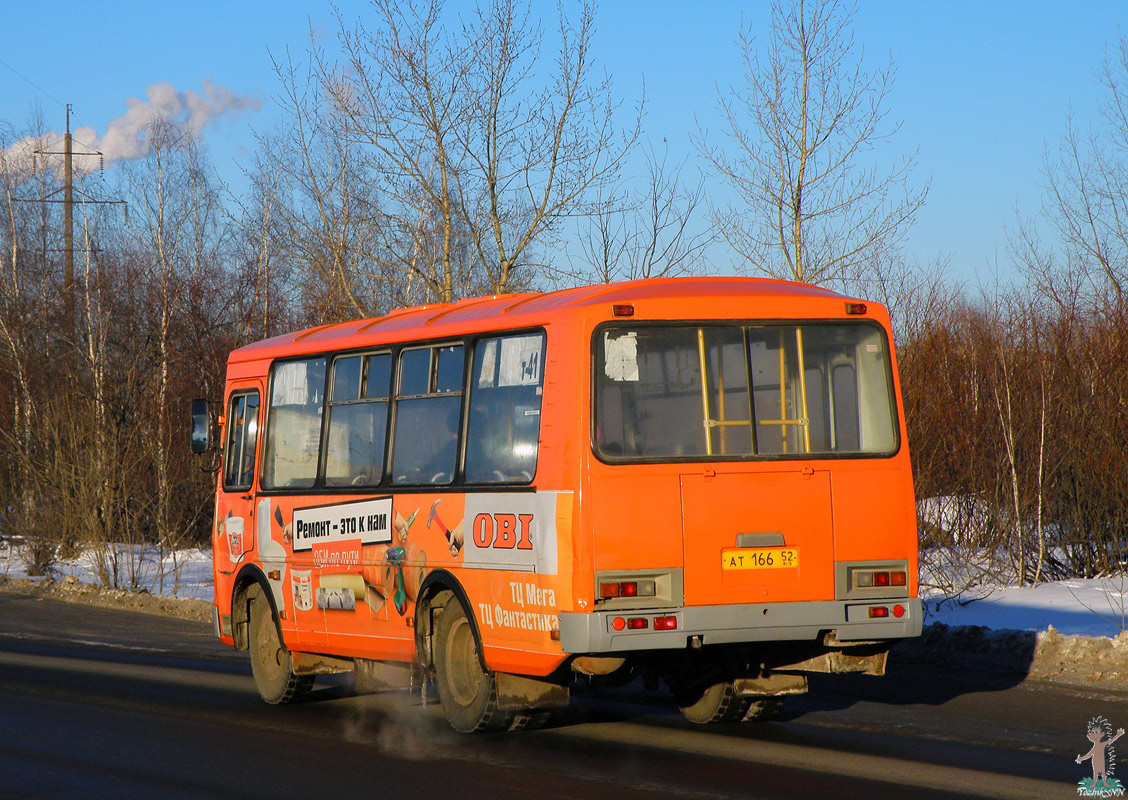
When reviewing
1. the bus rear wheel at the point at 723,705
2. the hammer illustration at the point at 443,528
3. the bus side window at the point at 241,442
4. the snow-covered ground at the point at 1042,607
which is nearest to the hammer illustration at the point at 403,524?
the hammer illustration at the point at 443,528

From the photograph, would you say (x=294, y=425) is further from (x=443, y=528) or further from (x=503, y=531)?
(x=503, y=531)

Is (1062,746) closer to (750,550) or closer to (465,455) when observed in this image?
(750,550)

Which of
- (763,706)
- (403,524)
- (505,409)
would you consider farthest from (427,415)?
(763,706)

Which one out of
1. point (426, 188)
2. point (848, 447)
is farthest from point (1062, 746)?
point (426, 188)

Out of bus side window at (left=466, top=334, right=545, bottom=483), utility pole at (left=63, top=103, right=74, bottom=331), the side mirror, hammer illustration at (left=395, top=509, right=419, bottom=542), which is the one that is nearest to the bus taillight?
bus side window at (left=466, top=334, right=545, bottom=483)

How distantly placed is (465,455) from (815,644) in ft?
8.68

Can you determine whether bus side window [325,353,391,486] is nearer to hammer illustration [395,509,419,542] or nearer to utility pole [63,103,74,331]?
hammer illustration [395,509,419,542]

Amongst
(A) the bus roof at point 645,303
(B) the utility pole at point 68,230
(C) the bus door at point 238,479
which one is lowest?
(C) the bus door at point 238,479

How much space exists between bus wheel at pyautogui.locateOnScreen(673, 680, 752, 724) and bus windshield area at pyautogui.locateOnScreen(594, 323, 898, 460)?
195 cm

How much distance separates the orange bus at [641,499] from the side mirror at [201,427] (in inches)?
128

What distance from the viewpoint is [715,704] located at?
9.65 m

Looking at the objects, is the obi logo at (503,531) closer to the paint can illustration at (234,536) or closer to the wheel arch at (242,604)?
the wheel arch at (242,604)

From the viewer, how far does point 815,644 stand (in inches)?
350

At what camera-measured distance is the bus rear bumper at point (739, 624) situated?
807 cm
